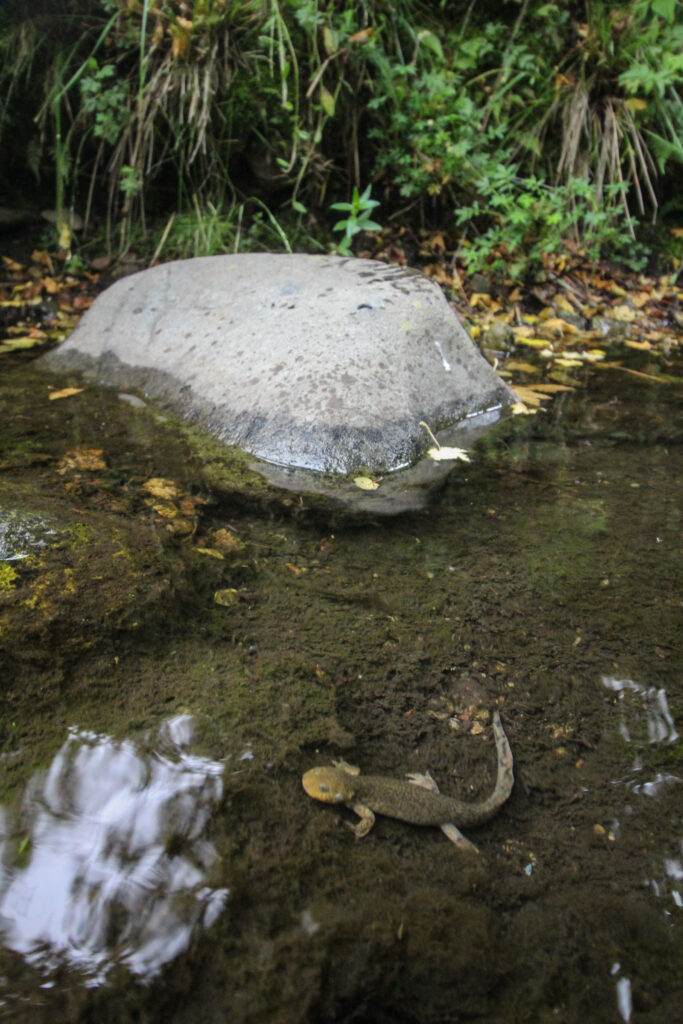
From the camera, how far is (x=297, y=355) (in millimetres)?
3322

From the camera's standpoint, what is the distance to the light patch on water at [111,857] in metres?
1.20

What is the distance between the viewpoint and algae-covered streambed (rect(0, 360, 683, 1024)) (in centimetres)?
118

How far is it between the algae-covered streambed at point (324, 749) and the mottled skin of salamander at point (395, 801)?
27 mm

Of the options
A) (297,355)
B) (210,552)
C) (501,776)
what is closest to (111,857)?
(501,776)

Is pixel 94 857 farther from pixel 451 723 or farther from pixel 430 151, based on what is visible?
pixel 430 151

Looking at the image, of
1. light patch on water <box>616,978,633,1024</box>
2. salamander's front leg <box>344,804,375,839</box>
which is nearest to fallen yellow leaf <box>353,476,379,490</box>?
salamander's front leg <box>344,804,375,839</box>

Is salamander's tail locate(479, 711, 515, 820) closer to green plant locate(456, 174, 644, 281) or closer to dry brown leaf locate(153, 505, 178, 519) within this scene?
dry brown leaf locate(153, 505, 178, 519)

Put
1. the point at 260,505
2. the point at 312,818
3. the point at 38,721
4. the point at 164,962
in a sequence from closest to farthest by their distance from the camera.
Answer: the point at 164,962 < the point at 312,818 < the point at 38,721 < the point at 260,505

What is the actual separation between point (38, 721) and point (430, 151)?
505 centimetres

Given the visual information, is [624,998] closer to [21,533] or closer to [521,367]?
[21,533]

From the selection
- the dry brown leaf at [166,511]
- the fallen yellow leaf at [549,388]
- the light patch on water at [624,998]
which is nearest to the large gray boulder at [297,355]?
the fallen yellow leaf at [549,388]

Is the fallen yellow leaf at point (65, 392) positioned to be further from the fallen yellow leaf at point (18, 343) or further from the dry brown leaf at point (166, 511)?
the dry brown leaf at point (166, 511)

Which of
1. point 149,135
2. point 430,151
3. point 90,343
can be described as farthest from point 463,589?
point 149,135

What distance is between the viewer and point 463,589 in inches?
87.8
